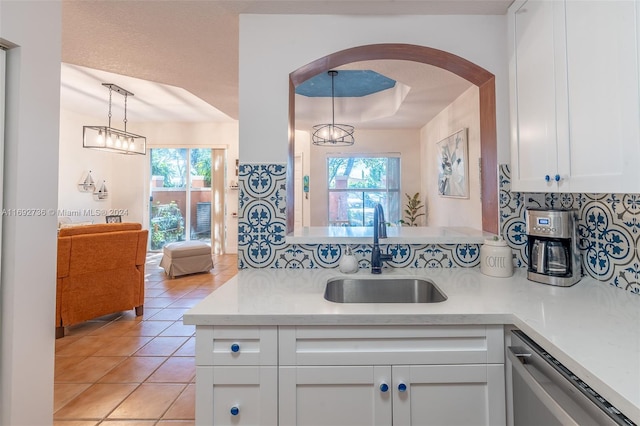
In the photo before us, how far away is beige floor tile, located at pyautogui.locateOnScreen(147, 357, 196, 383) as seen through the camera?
2037 mm

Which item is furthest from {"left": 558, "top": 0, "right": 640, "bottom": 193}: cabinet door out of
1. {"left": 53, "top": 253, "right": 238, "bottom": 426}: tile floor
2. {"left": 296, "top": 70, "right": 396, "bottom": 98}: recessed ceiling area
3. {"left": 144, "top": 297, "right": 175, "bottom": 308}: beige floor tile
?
{"left": 144, "top": 297, "right": 175, "bottom": 308}: beige floor tile

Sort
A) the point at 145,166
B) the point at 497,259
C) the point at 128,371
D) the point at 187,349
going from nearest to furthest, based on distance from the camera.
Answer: the point at 497,259, the point at 128,371, the point at 187,349, the point at 145,166

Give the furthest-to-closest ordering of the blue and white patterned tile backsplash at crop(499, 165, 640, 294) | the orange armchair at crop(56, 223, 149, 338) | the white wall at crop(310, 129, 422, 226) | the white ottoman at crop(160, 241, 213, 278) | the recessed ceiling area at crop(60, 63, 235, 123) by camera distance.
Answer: the white wall at crop(310, 129, 422, 226), the white ottoman at crop(160, 241, 213, 278), the recessed ceiling area at crop(60, 63, 235, 123), the orange armchair at crop(56, 223, 149, 338), the blue and white patterned tile backsplash at crop(499, 165, 640, 294)

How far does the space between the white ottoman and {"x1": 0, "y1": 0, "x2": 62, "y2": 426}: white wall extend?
3195 mm

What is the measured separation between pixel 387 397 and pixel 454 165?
10.5 ft

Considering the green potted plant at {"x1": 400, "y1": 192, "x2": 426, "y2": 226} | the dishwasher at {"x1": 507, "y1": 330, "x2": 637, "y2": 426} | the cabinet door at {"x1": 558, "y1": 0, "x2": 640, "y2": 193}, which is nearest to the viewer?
the dishwasher at {"x1": 507, "y1": 330, "x2": 637, "y2": 426}

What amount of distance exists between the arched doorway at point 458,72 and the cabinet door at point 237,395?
2.84 ft

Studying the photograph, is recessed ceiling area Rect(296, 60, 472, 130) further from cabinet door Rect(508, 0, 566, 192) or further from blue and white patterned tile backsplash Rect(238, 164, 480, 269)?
blue and white patterned tile backsplash Rect(238, 164, 480, 269)

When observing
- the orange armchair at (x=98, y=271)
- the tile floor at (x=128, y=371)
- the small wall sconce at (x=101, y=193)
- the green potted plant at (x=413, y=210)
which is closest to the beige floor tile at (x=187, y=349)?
the tile floor at (x=128, y=371)

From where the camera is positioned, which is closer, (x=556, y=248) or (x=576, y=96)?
(x=576, y=96)

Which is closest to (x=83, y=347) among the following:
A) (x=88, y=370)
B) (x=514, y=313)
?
(x=88, y=370)

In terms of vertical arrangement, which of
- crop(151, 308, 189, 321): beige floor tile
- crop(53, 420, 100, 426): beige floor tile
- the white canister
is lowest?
crop(53, 420, 100, 426): beige floor tile

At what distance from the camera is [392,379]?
3.34 feet

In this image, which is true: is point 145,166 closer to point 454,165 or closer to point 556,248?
point 454,165
